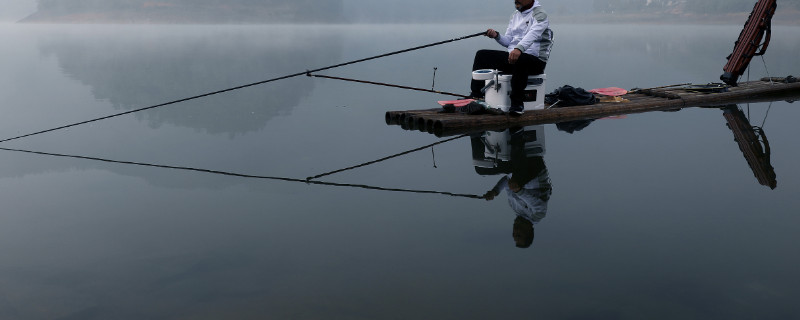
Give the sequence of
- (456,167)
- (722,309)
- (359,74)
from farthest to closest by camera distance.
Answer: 1. (359,74)
2. (456,167)
3. (722,309)

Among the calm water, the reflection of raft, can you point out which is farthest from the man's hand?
the reflection of raft

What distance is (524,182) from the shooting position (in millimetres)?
7816

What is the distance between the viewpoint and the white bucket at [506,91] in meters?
10.9

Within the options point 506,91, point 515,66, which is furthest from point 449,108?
point 515,66

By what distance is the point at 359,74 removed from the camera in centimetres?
2972

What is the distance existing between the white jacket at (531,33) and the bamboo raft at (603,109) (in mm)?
1161

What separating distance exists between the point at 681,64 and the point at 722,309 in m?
36.9

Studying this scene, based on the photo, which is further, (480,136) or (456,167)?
(480,136)

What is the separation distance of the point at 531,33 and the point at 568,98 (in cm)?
247

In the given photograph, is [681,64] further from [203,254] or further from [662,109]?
[203,254]

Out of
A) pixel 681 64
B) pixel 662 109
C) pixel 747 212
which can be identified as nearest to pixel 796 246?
pixel 747 212

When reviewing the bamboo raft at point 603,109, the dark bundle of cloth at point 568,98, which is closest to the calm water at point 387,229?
the bamboo raft at point 603,109

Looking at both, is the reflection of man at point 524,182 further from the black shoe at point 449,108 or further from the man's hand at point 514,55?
the black shoe at point 449,108

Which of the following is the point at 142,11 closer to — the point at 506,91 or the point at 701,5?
the point at 701,5
